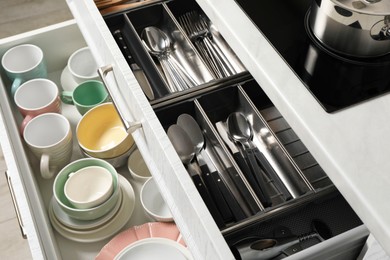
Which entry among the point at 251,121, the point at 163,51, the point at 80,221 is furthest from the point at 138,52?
the point at 80,221

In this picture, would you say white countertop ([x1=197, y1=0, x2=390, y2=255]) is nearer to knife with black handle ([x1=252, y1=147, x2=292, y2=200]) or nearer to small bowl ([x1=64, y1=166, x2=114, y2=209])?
knife with black handle ([x1=252, y1=147, x2=292, y2=200])

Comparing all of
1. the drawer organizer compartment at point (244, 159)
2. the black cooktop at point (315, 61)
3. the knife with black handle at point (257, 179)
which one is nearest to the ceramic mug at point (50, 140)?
the drawer organizer compartment at point (244, 159)

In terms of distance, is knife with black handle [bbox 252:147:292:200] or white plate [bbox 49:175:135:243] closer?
knife with black handle [bbox 252:147:292:200]

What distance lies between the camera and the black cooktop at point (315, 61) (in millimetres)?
591

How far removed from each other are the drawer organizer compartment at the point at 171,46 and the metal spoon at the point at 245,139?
0.33 ft

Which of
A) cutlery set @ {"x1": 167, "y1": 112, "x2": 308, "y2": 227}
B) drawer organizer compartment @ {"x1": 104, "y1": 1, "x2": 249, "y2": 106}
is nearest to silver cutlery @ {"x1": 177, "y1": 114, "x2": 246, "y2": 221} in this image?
cutlery set @ {"x1": 167, "y1": 112, "x2": 308, "y2": 227}

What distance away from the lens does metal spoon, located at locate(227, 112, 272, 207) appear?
846 millimetres

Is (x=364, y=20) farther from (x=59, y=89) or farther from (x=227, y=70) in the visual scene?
(x=59, y=89)

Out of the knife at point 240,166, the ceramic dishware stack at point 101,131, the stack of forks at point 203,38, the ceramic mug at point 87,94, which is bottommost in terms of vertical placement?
the knife at point 240,166

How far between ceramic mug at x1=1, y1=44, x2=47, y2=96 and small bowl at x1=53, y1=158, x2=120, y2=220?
29 centimetres

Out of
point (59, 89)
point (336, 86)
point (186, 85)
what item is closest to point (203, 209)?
point (336, 86)

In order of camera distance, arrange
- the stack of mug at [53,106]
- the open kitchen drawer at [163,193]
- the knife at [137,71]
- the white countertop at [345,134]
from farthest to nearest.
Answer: the stack of mug at [53,106], the knife at [137,71], the open kitchen drawer at [163,193], the white countertop at [345,134]

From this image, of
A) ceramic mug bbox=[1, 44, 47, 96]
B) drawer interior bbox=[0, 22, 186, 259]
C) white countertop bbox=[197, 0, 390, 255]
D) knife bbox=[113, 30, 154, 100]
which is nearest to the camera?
white countertop bbox=[197, 0, 390, 255]

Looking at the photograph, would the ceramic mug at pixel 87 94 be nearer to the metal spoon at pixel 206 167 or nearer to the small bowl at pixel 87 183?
the small bowl at pixel 87 183
